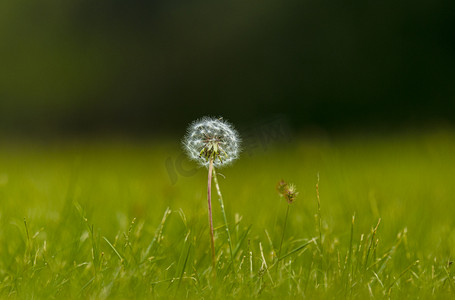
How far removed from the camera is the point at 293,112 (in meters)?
11.1

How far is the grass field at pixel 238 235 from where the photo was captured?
1.52 meters

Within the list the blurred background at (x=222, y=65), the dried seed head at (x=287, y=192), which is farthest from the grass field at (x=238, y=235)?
the blurred background at (x=222, y=65)

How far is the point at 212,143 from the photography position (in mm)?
1417

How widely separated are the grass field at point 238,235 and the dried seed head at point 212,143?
0.27 m

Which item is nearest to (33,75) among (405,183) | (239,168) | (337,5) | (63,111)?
(63,111)

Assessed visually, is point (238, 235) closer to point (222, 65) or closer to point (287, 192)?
point (287, 192)

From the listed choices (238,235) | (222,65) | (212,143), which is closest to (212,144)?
(212,143)

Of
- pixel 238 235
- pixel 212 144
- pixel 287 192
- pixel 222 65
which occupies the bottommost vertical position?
pixel 238 235

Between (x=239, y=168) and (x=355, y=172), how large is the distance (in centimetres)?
116

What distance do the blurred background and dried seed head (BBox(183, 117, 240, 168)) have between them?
8.31m

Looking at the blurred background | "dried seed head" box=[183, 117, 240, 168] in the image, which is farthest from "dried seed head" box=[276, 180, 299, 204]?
the blurred background

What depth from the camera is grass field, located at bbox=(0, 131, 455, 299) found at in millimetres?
1519

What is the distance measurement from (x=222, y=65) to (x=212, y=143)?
10.8m

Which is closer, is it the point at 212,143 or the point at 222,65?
the point at 212,143
